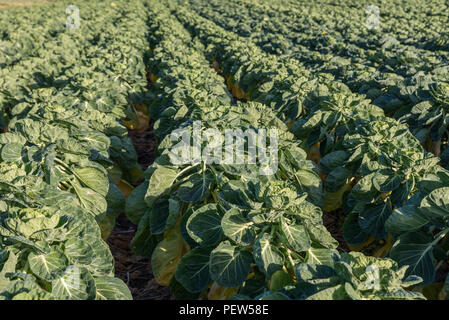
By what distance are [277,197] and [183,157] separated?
4.78 ft

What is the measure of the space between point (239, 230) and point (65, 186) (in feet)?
7.19

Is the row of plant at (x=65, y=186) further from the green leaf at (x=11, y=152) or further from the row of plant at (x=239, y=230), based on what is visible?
the row of plant at (x=239, y=230)

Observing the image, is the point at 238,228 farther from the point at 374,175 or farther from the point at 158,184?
the point at 374,175

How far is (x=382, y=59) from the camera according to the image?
961 centimetres

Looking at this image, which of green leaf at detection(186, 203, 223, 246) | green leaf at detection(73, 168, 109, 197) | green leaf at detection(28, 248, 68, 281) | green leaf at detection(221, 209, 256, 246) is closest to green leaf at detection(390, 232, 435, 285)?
green leaf at detection(221, 209, 256, 246)

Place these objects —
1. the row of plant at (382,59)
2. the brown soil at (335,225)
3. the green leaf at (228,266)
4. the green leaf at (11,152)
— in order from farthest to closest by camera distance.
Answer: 1. the row of plant at (382,59)
2. the brown soil at (335,225)
3. the green leaf at (11,152)
4. the green leaf at (228,266)

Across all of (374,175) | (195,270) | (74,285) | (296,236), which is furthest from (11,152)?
(374,175)

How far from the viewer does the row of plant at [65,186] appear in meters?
2.52

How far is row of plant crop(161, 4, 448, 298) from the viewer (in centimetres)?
321

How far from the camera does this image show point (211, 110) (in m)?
4.90

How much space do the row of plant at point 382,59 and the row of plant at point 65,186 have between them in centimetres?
394

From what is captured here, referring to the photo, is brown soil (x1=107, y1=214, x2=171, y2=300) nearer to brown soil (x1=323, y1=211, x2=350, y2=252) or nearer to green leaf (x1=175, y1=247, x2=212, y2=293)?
green leaf (x1=175, y1=247, x2=212, y2=293)

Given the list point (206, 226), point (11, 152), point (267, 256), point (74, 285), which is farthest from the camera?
point (11, 152)

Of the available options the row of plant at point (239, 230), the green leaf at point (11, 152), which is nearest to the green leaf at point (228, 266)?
the row of plant at point (239, 230)
